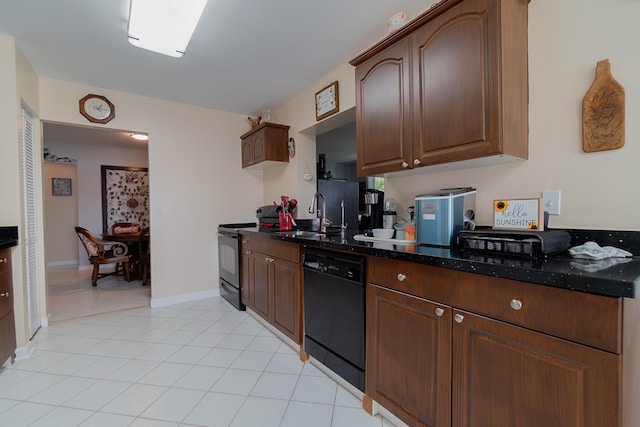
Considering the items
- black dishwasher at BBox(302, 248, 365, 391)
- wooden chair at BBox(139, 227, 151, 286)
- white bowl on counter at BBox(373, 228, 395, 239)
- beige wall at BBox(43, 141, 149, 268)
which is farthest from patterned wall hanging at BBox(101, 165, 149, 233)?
white bowl on counter at BBox(373, 228, 395, 239)

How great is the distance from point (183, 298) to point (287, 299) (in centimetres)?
193

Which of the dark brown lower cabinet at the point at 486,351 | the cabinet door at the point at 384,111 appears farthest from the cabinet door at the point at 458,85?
the dark brown lower cabinet at the point at 486,351

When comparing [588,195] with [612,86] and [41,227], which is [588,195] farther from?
[41,227]

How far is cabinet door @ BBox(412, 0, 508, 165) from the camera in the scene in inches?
49.7

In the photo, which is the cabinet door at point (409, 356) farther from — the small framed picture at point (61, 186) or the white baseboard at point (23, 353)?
the small framed picture at point (61, 186)

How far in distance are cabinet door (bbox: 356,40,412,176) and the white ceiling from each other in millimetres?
400

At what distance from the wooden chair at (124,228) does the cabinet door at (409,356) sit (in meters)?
4.85

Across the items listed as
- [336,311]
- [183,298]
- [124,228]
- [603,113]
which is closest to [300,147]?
[336,311]

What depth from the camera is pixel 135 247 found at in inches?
183

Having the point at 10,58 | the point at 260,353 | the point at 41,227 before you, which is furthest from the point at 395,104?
the point at 41,227

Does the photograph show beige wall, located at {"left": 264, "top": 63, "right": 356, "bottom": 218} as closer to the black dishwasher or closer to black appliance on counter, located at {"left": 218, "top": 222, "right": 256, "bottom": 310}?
black appliance on counter, located at {"left": 218, "top": 222, "right": 256, "bottom": 310}

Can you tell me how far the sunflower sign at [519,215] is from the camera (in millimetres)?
1243

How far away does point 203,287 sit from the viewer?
3.62 metres

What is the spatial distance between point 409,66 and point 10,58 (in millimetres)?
2849
